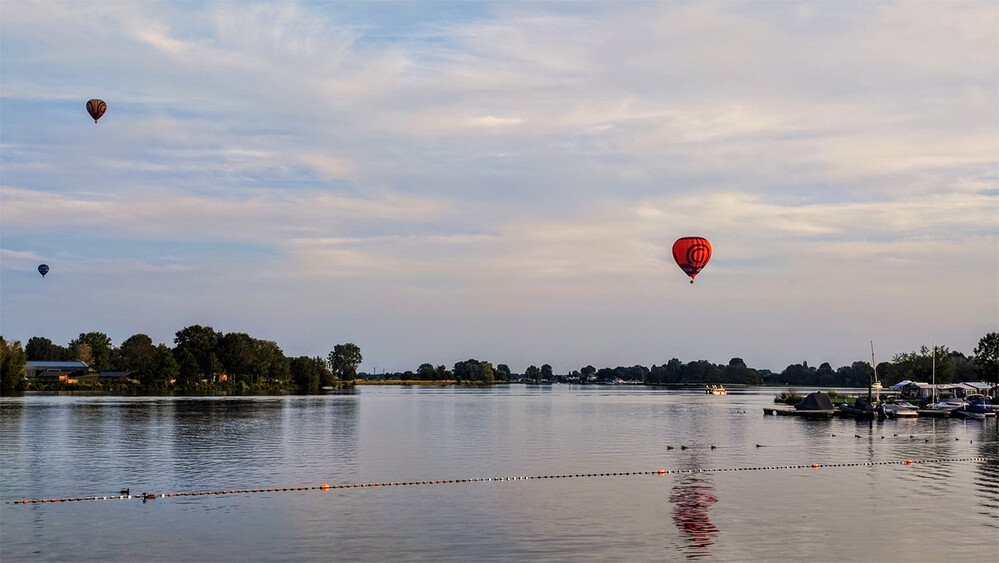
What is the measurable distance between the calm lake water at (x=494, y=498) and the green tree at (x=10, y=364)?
9126 cm

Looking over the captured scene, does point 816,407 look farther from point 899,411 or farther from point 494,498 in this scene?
point 494,498

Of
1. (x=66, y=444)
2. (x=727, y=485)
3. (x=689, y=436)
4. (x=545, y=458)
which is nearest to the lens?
(x=727, y=485)

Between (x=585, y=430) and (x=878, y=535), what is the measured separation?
58153 mm

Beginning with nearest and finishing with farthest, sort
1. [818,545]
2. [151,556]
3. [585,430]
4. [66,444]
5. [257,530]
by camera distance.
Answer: [151,556]
[818,545]
[257,530]
[66,444]
[585,430]

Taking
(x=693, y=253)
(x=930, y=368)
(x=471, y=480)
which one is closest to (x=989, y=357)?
(x=930, y=368)

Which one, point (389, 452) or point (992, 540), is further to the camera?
point (389, 452)

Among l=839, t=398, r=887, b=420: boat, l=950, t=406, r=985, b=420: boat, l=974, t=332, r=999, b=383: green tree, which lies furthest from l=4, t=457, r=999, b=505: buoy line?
l=974, t=332, r=999, b=383: green tree

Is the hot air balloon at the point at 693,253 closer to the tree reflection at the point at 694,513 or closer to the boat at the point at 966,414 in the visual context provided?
the tree reflection at the point at 694,513

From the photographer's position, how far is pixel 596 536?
33.0 m

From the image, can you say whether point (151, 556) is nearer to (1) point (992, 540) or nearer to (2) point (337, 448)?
(1) point (992, 540)

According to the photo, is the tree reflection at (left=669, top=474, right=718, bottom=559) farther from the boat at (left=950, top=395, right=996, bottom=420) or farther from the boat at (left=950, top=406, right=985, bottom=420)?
the boat at (left=950, top=395, right=996, bottom=420)

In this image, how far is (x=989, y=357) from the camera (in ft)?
516

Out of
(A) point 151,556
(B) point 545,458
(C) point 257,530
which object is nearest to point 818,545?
(C) point 257,530

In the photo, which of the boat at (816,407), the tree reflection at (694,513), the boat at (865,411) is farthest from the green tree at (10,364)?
the tree reflection at (694,513)
